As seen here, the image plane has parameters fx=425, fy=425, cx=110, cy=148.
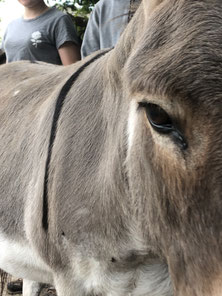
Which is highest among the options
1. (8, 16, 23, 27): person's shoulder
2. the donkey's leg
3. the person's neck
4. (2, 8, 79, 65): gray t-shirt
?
the person's neck

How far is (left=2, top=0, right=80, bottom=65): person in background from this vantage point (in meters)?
3.32

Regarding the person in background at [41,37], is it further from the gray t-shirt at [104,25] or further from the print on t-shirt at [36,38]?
the gray t-shirt at [104,25]

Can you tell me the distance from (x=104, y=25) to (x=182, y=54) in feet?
5.48

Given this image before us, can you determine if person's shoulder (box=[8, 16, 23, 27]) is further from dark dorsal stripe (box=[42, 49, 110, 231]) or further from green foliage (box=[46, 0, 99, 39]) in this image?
dark dorsal stripe (box=[42, 49, 110, 231])

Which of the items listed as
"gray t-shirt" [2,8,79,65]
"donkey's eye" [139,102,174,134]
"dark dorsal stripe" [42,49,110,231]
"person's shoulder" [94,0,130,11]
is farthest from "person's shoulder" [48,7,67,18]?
"donkey's eye" [139,102,174,134]

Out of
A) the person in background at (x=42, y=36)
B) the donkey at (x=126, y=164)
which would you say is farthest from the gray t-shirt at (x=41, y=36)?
the donkey at (x=126, y=164)

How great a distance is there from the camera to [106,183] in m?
1.51

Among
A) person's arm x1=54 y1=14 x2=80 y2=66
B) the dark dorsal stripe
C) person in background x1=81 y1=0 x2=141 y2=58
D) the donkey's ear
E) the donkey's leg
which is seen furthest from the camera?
person's arm x1=54 y1=14 x2=80 y2=66

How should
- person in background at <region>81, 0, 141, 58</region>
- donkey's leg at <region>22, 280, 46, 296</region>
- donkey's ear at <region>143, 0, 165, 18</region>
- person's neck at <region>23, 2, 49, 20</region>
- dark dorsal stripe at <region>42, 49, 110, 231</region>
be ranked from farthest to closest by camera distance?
person's neck at <region>23, 2, 49, 20</region>
donkey's leg at <region>22, 280, 46, 296</region>
person in background at <region>81, 0, 141, 58</region>
dark dorsal stripe at <region>42, 49, 110, 231</region>
donkey's ear at <region>143, 0, 165, 18</region>

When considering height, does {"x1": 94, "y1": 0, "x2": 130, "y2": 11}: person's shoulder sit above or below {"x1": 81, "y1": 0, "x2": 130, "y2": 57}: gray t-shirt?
above

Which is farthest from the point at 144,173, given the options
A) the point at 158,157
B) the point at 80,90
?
the point at 80,90

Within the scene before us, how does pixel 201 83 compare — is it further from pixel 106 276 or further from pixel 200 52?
pixel 106 276

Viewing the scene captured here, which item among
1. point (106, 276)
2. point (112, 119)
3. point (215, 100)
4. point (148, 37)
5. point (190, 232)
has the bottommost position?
point (106, 276)

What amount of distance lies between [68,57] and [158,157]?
7.89 ft
